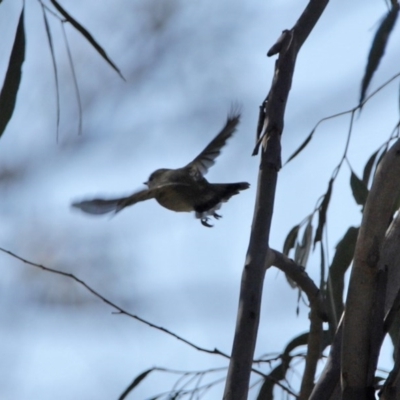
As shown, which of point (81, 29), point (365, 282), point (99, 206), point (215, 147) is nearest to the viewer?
point (365, 282)

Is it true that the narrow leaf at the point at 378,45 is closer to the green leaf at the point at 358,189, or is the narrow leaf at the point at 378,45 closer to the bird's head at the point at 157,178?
the green leaf at the point at 358,189

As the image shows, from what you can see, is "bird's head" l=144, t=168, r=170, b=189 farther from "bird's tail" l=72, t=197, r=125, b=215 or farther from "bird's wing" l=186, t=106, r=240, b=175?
"bird's tail" l=72, t=197, r=125, b=215

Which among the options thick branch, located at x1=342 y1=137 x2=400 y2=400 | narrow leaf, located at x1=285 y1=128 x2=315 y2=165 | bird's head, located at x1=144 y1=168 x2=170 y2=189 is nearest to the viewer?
thick branch, located at x1=342 y1=137 x2=400 y2=400

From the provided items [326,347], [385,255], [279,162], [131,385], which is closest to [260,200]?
[279,162]

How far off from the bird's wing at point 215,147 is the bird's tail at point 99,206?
1.02ft

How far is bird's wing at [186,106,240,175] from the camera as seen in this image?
6.24 ft

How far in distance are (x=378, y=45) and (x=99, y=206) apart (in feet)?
1.77

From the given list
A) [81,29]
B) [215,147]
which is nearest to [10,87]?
[81,29]

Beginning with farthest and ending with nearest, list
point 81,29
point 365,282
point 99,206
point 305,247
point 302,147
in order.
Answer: point 305,247
point 302,147
point 99,206
point 81,29
point 365,282

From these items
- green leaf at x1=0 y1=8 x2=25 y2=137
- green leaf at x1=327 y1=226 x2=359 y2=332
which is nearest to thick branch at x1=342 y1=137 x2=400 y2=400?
green leaf at x1=0 y1=8 x2=25 y2=137

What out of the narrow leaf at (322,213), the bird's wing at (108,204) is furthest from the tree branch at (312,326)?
the bird's wing at (108,204)

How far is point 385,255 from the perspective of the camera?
1405 millimetres

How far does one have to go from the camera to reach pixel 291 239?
7.27ft

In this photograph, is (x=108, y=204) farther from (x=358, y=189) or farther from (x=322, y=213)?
(x=358, y=189)
